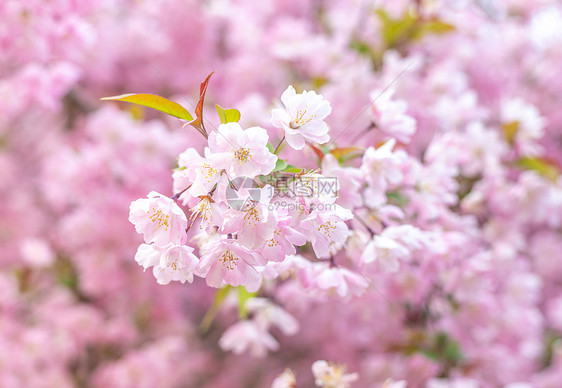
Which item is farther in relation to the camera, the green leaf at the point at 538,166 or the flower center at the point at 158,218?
the green leaf at the point at 538,166

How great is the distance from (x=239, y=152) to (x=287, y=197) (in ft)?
0.37

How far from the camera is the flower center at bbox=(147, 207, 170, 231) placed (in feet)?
2.27

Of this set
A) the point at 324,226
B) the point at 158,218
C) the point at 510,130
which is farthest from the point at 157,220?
the point at 510,130

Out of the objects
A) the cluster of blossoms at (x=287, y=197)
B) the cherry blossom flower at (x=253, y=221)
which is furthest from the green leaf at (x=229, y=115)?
the cherry blossom flower at (x=253, y=221)

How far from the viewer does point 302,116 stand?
2.35 feet

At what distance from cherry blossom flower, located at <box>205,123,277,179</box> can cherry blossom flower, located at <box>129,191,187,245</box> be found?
93 millimetres

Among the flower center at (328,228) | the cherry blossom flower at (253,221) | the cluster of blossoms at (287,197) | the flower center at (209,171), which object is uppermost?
the flower center at (209,171)

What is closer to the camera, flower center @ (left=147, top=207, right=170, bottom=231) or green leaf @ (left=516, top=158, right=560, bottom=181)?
flower center @ (left=147, top=207, right=170, bottom=231)

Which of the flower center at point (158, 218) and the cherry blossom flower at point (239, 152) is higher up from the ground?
the cherry blossom flower at point (239, 152)

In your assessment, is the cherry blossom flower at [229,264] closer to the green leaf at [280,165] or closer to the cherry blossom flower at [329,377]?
the green leaf at [280,165]

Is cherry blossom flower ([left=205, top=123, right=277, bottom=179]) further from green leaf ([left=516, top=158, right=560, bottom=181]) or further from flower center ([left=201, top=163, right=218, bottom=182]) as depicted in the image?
green leaf ([left=516, top=158, right=560, bottom=181])

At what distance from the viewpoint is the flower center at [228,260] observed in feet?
2.34

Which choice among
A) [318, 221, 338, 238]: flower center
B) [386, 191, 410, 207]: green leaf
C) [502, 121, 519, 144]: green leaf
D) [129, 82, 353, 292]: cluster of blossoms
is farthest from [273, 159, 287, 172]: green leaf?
[502, 121, 519, 144]: green leaf

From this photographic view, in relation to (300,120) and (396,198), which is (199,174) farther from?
(396,198)
